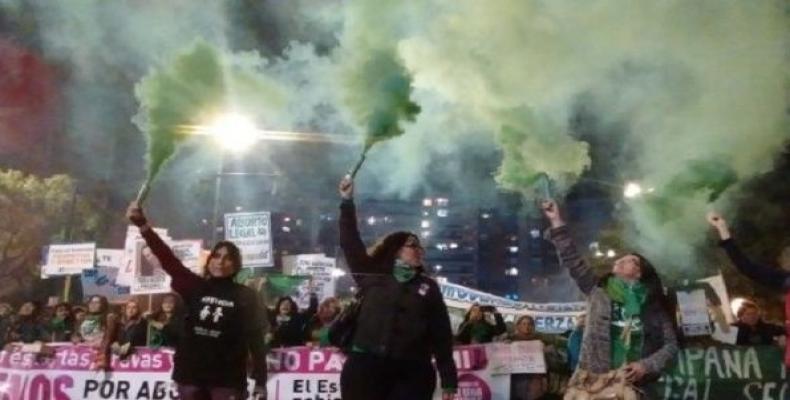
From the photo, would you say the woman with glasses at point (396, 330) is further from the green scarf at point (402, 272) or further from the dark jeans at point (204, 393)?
the dark jeans at point (204, 393)

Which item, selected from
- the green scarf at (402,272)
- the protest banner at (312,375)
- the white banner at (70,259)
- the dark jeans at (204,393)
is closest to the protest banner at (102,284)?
the white banner at (70,259)

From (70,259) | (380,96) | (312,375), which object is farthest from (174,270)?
(70,259)

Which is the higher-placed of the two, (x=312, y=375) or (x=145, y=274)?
(x=145, y=274)

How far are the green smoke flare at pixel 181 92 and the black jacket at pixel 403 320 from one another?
420cm

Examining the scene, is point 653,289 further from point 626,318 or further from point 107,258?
point 107,258

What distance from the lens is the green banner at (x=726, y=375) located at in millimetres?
6191

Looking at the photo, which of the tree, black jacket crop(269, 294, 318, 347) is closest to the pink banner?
black jacket crop(269, 294, 318, 347)

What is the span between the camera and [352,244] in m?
4.56

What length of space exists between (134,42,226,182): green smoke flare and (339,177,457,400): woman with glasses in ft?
13.4

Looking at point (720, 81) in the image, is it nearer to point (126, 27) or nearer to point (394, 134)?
point (394, 134)

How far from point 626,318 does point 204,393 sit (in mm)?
2225

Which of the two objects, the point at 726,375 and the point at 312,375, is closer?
the point at 726,375

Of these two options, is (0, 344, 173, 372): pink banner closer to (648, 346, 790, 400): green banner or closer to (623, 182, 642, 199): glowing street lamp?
(648, 346, 790, 400): green banner

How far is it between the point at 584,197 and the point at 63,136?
828 cm
